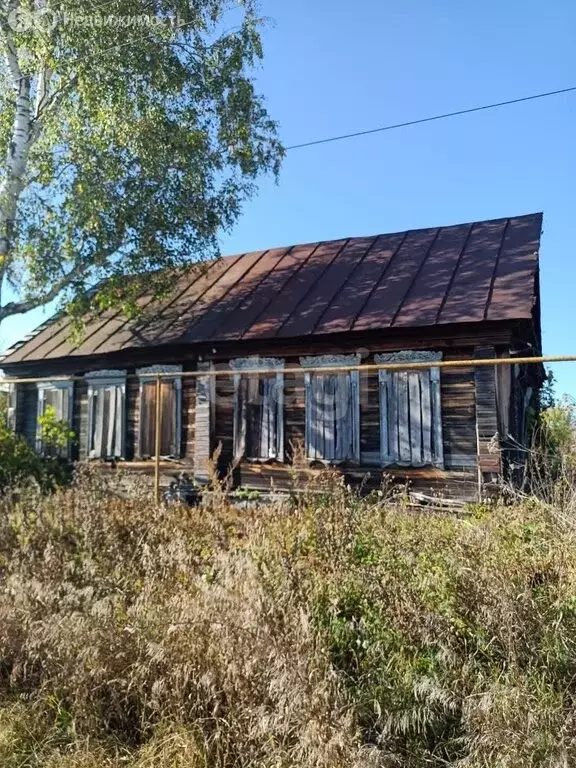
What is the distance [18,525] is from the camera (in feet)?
19.7

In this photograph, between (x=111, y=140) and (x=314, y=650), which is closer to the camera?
(x=314, y=650)

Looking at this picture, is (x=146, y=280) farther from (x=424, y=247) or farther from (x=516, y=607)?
(x=516, y=607)

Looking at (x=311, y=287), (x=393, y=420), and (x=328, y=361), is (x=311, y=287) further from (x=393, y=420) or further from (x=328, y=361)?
(x=393, y=420)

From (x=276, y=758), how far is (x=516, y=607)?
1.60 m

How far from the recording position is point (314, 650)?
3.71m

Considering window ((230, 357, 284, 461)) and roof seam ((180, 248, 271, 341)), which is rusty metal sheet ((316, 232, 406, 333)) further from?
roof seam ((180, 248, 271, 341))

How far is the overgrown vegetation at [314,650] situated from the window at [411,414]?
16.7ft

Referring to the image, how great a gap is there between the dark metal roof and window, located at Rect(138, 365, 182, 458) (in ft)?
2.77

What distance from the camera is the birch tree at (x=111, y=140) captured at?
12.8 m

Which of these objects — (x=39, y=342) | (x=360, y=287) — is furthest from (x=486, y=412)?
(x=39, y=342)

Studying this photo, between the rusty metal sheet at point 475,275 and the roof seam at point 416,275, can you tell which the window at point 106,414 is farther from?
the rusty metal sheet at point 475,275

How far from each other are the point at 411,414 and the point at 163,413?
17.6 ft

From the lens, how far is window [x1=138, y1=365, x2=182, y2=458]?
12.6 m

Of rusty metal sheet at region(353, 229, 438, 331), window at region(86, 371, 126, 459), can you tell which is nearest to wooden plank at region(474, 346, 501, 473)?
rusty metal sheet at region(353, 229, 438, 331)
